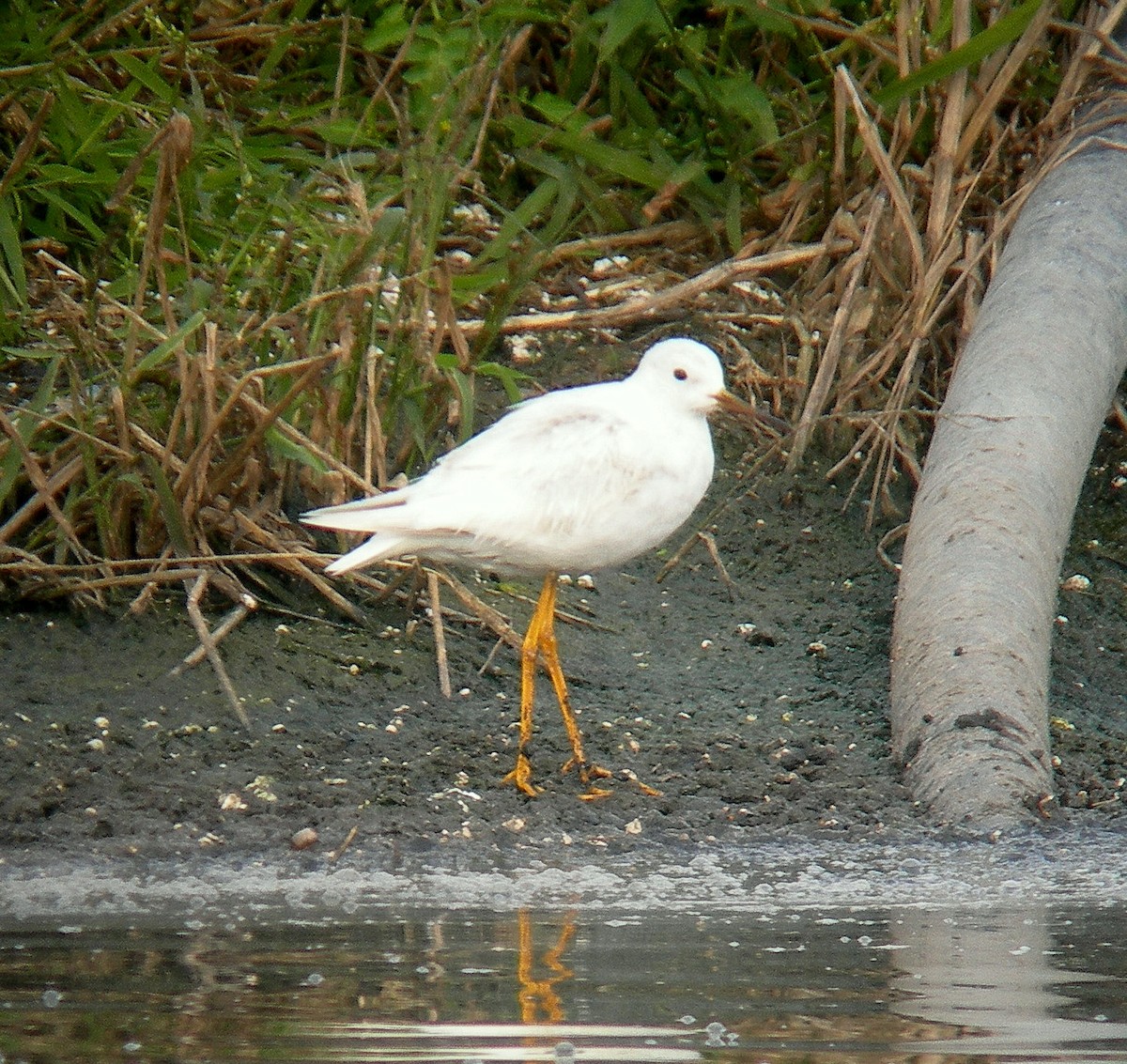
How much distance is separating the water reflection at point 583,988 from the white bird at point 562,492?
3.63ft

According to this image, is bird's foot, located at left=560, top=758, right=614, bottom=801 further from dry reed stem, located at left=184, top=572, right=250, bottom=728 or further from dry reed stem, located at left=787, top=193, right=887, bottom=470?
dry reed stem, located at left=787, top=193, right=887, bottom=470

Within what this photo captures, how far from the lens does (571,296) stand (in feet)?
23.4

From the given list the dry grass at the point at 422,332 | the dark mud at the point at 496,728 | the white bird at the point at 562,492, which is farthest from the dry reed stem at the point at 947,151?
the white bird at the point at 562,492

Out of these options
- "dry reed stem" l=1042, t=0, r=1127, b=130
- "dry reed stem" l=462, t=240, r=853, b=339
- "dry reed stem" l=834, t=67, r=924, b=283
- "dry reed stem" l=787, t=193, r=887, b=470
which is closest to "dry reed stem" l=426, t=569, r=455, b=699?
"dry reed stem" l=787, t=193, r=887, b=470

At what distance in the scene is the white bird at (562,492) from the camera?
4574 millimetres

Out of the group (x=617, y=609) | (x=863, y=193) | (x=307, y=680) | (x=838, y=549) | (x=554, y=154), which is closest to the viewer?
(x=307, y=680)

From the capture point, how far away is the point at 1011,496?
17.1 feet

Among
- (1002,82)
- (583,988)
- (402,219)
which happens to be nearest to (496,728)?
(402,219)

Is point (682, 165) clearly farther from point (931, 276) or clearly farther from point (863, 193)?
point (931, 276)

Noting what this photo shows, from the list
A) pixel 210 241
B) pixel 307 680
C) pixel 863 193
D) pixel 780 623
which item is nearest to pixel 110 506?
pixel 307 680

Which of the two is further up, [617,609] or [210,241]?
[210,241]

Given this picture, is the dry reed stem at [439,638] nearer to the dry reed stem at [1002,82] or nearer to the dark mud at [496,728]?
the dark mud at [496,728]

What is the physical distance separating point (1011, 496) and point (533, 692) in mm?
1459

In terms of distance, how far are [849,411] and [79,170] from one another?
2741 millimetres
